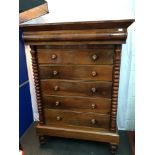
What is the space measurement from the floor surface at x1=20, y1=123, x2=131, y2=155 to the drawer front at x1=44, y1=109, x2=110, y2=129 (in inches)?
10.3

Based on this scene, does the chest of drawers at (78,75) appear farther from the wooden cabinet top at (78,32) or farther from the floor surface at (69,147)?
the floor surface at (69,147)

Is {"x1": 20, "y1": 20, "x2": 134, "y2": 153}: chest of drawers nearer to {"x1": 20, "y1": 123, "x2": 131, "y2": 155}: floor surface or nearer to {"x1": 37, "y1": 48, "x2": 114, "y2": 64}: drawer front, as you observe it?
{"x1": 37, "y1": 48, "x2": 114, "y2": 64}: drawer front

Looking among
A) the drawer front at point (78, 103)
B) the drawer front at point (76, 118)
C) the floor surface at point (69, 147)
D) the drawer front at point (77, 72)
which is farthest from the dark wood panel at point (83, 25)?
the floor surface at point (69, 147)

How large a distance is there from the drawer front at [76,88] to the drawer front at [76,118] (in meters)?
0.18

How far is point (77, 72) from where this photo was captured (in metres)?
1.31

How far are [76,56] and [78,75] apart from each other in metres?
0.15

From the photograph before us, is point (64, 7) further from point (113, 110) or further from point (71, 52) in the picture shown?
point (113, 110)

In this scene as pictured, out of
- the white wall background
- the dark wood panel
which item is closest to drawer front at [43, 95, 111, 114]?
the white wall background

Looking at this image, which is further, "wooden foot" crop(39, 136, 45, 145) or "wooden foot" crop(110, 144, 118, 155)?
"wooden foot" crop(39, 136, 45, 145)

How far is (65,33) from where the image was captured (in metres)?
1.19

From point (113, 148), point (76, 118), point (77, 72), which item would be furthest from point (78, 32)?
point (113, 148)

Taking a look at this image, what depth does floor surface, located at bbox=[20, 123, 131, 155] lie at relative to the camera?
153 cm

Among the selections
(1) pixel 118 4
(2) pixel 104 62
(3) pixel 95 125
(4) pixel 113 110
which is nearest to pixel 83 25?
(2) pixel 104 62
